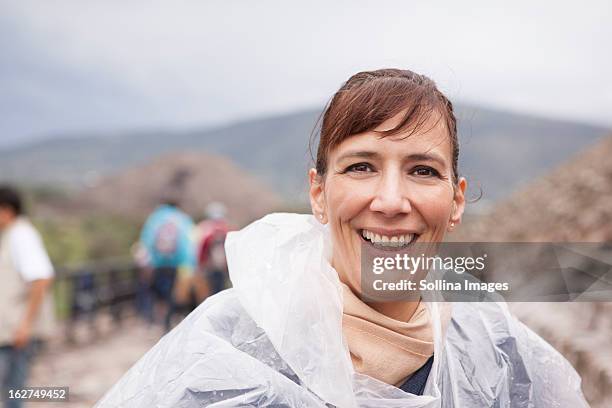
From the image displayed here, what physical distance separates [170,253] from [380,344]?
19.5 feet

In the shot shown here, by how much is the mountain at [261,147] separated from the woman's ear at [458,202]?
213 ft

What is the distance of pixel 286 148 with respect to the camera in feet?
323

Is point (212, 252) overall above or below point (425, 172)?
below

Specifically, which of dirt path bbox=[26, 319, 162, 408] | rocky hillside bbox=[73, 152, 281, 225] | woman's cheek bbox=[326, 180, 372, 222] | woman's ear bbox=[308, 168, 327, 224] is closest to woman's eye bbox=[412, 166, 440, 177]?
woman's cheek bbox=[326, 180, 372, 222]

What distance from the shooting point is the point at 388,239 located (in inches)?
57.8

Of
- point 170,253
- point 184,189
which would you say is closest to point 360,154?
point 170,253

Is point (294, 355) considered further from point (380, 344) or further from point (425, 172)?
point (425, 172)

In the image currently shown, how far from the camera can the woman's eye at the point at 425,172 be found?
1.48 meters

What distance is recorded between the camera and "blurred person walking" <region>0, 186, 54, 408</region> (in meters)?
3.79

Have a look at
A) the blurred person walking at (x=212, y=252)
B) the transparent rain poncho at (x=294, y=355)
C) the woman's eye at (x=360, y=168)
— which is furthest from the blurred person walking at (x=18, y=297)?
the blurred person walking at (x=212, y=252)

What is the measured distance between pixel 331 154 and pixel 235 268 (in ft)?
1.08

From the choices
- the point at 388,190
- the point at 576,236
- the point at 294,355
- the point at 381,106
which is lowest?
the point at 576,236

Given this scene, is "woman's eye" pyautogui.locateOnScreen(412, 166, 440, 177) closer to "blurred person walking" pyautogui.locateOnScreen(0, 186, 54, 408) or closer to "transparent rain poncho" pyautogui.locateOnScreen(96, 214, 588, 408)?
"transparent rain poncho" pyautogui.locateOnScreen(96, 214, 588, 408)

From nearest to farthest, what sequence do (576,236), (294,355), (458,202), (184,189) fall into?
A: 1. (294,355)
2. (458,202)
3. (576,236)
4. (184,189)
